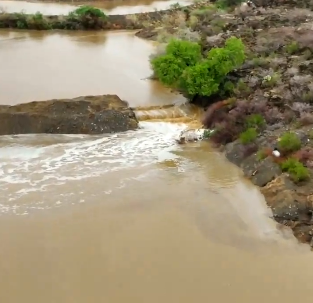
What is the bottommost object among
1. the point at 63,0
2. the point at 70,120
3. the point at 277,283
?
the point at 277,283

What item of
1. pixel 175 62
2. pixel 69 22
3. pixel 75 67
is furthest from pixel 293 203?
pixel 69 22

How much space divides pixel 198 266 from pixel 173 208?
2101 mm

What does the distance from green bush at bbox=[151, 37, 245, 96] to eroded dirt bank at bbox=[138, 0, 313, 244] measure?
24.7 inches

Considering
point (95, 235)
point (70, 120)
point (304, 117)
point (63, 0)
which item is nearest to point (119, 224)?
point (95, 235)

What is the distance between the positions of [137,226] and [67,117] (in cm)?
595

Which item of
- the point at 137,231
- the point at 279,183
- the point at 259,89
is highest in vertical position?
the point at 259,89

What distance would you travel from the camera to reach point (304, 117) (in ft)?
48.6

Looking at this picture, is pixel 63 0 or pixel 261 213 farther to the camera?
pixel 63 0

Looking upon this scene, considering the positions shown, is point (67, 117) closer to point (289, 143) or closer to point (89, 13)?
point (289, 143)

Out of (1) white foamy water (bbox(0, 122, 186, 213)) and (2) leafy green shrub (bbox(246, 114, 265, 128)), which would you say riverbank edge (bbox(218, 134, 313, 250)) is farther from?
(1) white foamy water (bbox(0, 122, 186, 213))

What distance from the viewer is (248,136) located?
14391 millimetres

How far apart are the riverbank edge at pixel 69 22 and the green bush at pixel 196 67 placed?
11.3 metres

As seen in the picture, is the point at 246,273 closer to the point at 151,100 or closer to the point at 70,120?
the point at 70,120

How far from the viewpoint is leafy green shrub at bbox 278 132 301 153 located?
13287mm
